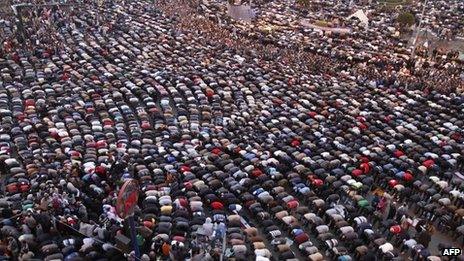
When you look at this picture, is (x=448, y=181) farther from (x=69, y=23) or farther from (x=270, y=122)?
(x=69, y=23)

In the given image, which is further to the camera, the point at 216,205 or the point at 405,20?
the point at 405,20

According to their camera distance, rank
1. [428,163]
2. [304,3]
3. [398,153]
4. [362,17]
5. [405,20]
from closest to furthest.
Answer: [428,163] < [398,153] < [405,20] < [362,17] < [304,3]

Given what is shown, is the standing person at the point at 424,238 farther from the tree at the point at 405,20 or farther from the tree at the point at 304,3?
the tree at the point at 304,3

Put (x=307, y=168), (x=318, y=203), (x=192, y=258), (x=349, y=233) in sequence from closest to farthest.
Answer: (x=192, y=258) → (x=349, y=233) → (x=318, y=203) → (x=307, y=168)

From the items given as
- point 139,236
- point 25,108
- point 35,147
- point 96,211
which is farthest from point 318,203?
point 25,108

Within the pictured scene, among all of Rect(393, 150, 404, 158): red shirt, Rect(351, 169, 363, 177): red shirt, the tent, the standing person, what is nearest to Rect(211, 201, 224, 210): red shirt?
Rect(351, 169, 363, 177): red shirt

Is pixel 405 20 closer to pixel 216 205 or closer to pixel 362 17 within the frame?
pixel 362 17

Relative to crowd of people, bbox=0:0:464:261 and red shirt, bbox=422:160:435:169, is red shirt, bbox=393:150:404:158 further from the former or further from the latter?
red shirt, bbox=422:160:435:169

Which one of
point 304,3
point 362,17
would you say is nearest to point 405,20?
point 362,17
